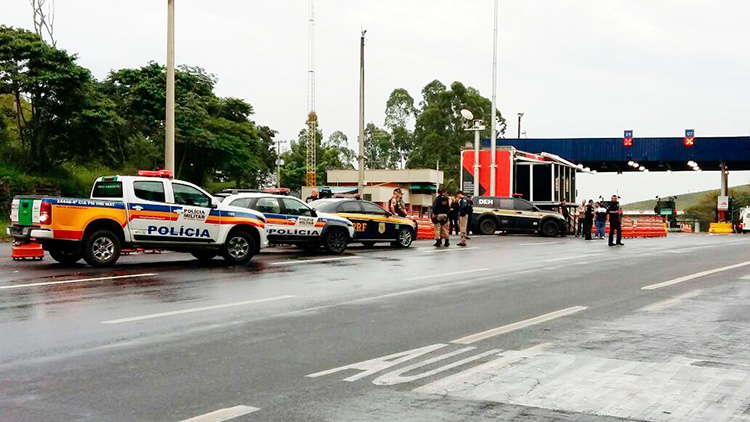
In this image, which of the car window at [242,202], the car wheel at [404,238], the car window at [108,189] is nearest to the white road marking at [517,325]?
the car window at [108,189]

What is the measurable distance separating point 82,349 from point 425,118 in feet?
270

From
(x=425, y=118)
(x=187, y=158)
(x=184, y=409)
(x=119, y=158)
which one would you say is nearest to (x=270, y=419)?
(x=184, y=409)

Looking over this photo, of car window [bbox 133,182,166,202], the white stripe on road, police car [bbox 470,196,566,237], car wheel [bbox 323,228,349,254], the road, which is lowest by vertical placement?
the road

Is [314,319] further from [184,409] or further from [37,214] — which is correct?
[37,214]

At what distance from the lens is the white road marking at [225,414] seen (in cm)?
509

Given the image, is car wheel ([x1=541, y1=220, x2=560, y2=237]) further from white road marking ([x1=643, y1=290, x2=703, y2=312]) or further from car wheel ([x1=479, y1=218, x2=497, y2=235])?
white road marking ([x1=643, y1=290, x2=703, y2=312])

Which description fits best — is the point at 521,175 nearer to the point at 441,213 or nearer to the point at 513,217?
the point at 513,217

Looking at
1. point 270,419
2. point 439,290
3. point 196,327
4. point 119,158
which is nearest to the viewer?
point 270,419

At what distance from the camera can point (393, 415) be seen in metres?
5.23

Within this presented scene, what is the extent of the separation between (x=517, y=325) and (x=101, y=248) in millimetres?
9559

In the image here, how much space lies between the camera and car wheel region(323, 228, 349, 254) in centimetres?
2044

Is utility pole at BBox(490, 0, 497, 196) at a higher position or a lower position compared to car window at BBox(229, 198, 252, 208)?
higher

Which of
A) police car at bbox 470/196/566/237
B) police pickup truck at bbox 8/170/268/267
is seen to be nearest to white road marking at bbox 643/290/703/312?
police pickup truck at bbox 8/170/268/267

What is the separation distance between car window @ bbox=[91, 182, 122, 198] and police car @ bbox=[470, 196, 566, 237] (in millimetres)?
20343
